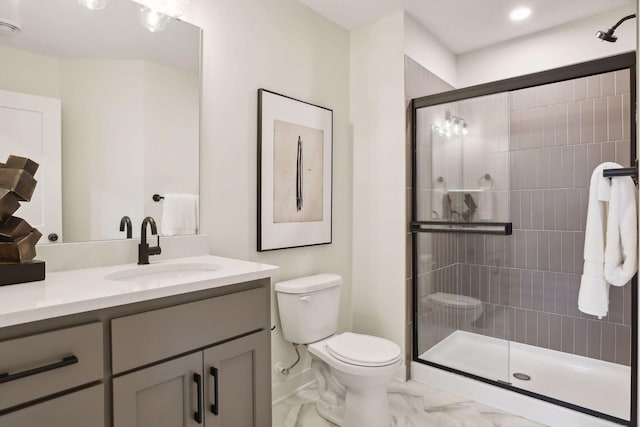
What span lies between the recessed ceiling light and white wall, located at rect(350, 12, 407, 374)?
772 mm

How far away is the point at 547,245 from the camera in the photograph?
2.84 meters

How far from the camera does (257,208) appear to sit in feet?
7.03

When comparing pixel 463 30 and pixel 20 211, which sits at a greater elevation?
pixel 463 30

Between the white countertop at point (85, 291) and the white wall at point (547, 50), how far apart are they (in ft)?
8.80

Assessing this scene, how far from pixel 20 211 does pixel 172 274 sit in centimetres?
59

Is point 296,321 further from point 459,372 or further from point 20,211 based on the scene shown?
point 20,211

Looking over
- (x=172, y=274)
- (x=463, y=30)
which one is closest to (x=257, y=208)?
(x=172, y=274)

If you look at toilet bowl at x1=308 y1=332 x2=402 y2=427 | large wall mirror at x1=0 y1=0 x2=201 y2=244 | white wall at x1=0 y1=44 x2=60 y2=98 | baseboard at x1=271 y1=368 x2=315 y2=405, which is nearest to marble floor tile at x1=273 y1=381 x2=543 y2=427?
baseboard at x1=271 y1=368 x2=315 y2=405

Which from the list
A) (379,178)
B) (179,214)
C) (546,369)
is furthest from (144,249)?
(546,369)

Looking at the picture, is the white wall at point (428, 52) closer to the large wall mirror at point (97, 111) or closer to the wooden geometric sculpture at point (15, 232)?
the large wall mirror at point (97, 111)

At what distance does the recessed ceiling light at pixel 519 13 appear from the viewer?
248 centimetres

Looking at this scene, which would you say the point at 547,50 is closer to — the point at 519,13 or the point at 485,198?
the point at 519,13

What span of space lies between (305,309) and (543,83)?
185 cm

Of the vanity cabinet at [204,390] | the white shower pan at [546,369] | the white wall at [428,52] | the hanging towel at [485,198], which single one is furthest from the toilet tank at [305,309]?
the white wall at [428,52]
